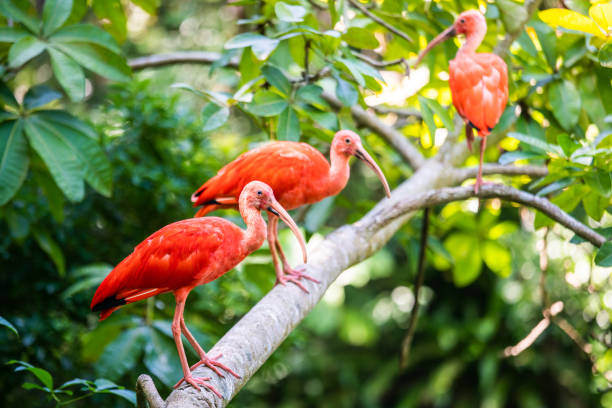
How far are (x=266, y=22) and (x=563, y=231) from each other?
4.03 m

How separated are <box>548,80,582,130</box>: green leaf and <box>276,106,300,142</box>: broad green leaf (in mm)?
1642

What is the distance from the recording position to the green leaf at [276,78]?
3135 mm

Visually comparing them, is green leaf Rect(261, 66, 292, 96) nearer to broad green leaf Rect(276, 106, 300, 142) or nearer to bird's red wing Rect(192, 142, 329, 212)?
broad green leaf Rect(276, 106, 300, 142)

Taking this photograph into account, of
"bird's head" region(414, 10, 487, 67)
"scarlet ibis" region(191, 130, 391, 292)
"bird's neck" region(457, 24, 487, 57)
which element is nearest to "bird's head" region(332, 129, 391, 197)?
"scarlet ibis" region(191, 130, 391, 292)

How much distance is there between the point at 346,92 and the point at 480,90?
65 cm

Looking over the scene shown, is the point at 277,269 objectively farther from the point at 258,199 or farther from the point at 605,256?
the point at 605,256

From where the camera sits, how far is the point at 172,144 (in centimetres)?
468

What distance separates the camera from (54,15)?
11.0 ft

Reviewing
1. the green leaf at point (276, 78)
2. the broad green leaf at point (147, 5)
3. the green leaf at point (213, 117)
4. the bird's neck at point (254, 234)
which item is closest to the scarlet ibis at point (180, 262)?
the bird's neck at point (254, 234)

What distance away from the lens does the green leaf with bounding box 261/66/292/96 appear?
3.13 metres

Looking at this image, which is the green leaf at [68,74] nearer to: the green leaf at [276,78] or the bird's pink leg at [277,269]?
the green leaf at [276,78]

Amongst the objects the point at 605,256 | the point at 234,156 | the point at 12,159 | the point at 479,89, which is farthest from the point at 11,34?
the point at 605,256

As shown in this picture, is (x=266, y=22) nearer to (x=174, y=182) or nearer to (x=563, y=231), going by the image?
(x=174, y=182)

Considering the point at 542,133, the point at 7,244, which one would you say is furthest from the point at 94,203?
the point at 542,133
